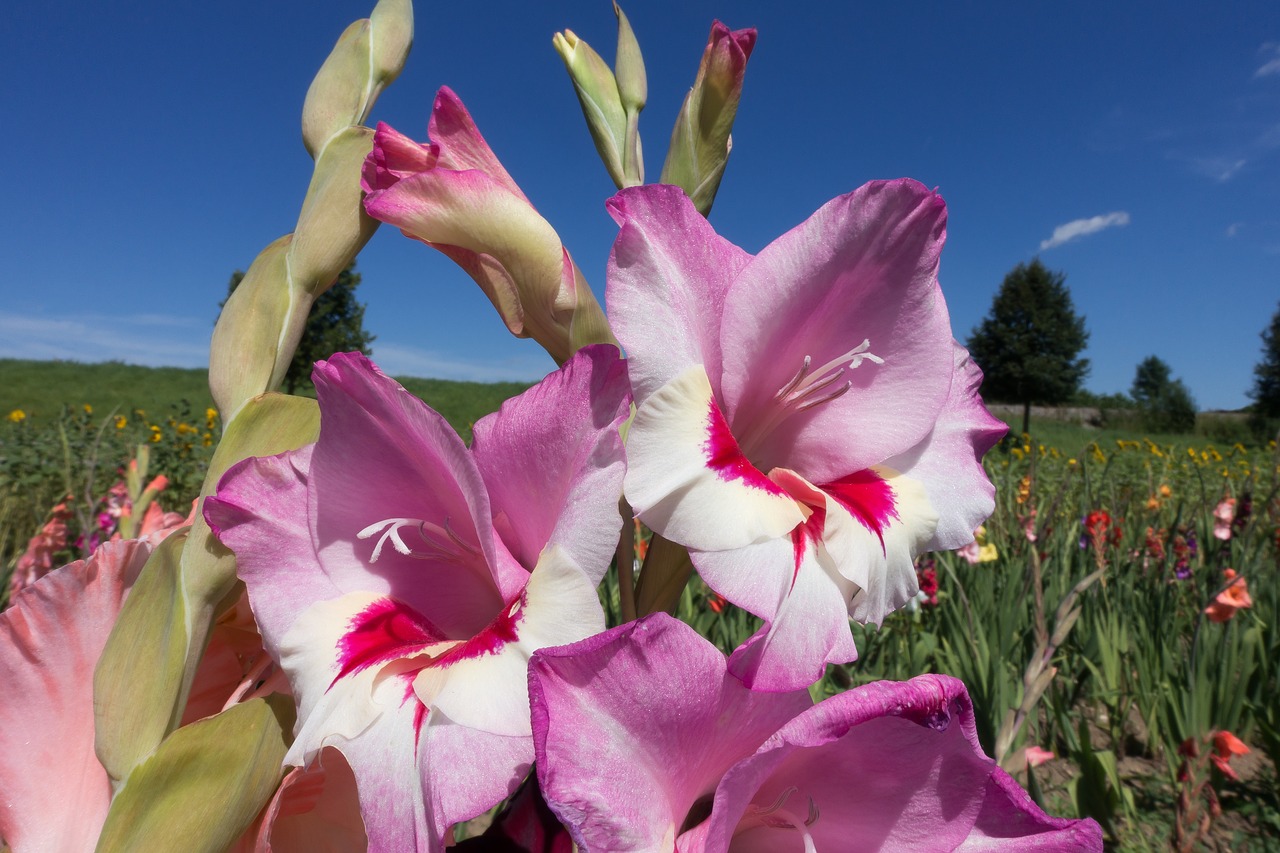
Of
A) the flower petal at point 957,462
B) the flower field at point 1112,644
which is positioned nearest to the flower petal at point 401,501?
the flower petal at point 957,462

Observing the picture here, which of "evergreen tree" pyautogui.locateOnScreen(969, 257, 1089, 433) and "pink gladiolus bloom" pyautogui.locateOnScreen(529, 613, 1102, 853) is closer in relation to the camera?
"pink gladiolus bloom" pyautogui.locateOnScreen(529, 613, 1102, 853)

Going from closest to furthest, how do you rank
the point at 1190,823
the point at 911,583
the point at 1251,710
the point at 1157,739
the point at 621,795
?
the point at 621,795 → the point at 911,583 → the point at 1190,823 → the point at 1251,710 → the point at 1157,739

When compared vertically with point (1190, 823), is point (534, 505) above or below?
above

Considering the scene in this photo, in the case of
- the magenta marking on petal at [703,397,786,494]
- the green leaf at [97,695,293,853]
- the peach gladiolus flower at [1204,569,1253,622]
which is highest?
the magenta marking on petal at [703,397,786,494]

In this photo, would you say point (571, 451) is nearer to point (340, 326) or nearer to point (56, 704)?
point (56, 704)

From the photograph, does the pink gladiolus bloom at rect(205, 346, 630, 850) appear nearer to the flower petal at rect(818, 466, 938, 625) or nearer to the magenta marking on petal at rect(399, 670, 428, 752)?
the magenta marking on petal at rect(399, 670, 428, 752)

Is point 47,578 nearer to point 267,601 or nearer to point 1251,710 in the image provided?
point 267,601

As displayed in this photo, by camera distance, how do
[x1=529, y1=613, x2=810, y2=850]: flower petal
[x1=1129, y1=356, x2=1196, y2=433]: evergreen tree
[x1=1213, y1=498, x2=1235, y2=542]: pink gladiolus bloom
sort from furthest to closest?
1. [x1=1129, y1=356, x2=1196, y2=433]: evergreen tree
2. [x1=1213, y1=498, x2=1235, y2=542]: pink gladiolus bloom
3. [x1=529, y1=613, x2=810, y2=850]: flower petal

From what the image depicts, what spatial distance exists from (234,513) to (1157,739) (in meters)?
3.23

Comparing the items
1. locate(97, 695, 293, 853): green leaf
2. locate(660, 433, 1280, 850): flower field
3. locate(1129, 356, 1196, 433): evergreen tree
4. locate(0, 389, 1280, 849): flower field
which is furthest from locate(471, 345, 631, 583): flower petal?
locate(1129, 356, 1196, 433): evergreen tree

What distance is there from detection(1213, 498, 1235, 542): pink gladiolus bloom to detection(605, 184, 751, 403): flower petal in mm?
4507

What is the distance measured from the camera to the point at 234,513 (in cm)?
45

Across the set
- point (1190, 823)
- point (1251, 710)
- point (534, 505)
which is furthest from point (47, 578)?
point (1251, 710)

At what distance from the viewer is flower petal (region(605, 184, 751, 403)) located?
17.9 inches
